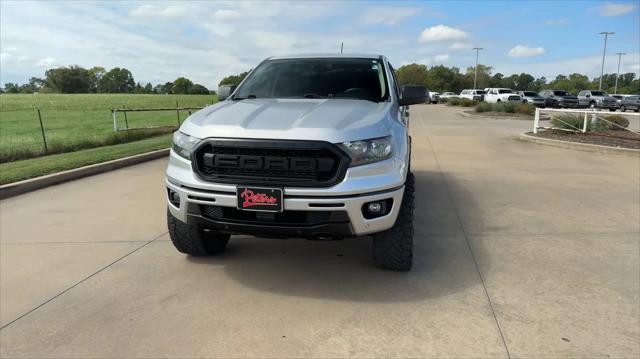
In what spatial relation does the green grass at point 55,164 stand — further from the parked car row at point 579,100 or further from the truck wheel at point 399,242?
the parked car row at point 579,100

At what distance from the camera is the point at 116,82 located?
107 meters

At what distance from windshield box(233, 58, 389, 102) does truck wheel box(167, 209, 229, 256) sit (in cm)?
138

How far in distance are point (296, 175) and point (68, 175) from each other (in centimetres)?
628

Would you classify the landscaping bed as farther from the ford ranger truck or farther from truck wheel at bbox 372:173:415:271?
the ford ranger truck

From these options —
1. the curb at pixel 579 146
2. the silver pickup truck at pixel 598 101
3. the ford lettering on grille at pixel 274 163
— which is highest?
the ford lettering on grille at pixel 274 163

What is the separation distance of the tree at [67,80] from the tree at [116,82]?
12.8ft

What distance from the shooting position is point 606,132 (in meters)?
13.8

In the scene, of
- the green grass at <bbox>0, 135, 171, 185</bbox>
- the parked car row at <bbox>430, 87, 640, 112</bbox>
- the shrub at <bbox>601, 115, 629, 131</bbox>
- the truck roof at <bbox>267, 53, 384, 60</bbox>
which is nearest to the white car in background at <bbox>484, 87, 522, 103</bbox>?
the parked car row at <bbox>430, 87, 640, 112</bbox>

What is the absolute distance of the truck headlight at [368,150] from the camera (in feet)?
10.8

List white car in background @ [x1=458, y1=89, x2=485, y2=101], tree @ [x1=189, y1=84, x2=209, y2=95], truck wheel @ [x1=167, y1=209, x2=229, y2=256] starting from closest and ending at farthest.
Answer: truck wheel @ [x1=167, y1=209, x2=229, y2=256] → white car in background @ [x1=458, y1=89, x2=485, y2=101] → tree @ [x1=189, y1=84, x2=209, y2=95]

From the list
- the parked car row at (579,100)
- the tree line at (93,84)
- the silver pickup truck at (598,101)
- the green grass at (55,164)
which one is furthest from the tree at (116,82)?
the green grass at (55,164)

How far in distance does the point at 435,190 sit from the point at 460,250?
267cm

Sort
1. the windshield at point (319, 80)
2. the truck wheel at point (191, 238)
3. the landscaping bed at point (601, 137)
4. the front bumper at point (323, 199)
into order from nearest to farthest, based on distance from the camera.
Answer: the front bumper at point (323, 199) → the truck wheel at point (191, 238) → the windshield at point (319, 80) → the landscaping bed at point (601, 137)

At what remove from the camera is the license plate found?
3.23 m
